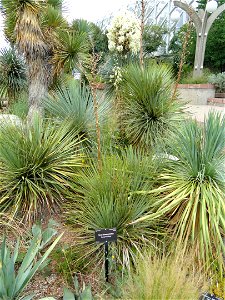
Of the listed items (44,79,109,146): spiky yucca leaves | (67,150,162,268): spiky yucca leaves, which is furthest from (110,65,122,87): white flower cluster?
(67,150,162,268): spiky yucca leaves

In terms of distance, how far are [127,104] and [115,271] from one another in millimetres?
2878

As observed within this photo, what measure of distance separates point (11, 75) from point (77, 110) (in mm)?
6297

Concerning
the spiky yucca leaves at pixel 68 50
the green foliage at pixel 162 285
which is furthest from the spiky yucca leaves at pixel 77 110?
the spiky yucca leaves at pixel 68 50

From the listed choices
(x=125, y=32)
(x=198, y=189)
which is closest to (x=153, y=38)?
(x=125, y=32)

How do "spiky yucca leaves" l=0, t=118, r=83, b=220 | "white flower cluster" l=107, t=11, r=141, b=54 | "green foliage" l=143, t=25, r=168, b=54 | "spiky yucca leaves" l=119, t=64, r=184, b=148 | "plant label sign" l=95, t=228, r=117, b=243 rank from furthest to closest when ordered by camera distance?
"green foliage" l=143, t=25, r=168, b=54
"white flower cluster" l=107, t=11, r=141, b=54
"spiky yucca leaves" l=119, t=64, r=184, b=148
"spiky yucca leaves" l=0, t=118, r=83, b=220
"plant label sign" l=95, t=228, r=117, b=243

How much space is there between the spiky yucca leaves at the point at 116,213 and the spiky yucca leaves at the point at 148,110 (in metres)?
1.63

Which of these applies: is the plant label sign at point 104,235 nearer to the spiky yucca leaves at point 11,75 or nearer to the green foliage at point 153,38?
the spiky yucca leaves at point 11,75

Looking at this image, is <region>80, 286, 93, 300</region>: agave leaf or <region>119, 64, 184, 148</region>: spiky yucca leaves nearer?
<region>80, 286, 93, 300</region>: agave leaf

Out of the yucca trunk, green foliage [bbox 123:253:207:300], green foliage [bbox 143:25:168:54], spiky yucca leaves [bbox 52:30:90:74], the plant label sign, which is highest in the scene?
green foliage [bbox 143:25:168:54]

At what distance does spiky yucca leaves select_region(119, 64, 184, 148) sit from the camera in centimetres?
460

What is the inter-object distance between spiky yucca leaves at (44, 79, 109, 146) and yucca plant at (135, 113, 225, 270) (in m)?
1.44

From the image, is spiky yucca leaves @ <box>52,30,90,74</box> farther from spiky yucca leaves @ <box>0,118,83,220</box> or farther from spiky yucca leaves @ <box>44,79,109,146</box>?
spiky yucca leaves @ <box>0,118,83,220</box>

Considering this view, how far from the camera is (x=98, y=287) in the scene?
2633mm

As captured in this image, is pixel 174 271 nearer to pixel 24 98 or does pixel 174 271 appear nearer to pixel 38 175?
pixel 38 175
